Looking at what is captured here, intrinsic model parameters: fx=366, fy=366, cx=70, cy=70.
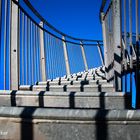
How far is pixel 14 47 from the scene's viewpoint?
363 cm

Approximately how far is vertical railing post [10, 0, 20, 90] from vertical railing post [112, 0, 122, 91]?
0.96m

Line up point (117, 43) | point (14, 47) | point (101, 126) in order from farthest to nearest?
point (14, 47) → point (117, 43) → point (101, 126)

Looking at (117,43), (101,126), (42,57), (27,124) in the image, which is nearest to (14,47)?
(117,43)

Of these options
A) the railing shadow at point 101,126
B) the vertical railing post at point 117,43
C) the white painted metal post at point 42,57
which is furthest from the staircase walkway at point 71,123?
the white painted metal post at point 42,57

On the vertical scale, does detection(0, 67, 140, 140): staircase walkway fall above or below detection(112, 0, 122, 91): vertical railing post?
below

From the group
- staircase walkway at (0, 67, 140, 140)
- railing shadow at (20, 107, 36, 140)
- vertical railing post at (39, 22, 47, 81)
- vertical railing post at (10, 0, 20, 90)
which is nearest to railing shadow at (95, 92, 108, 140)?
staircase walkway at (0, 67, 140, 140)

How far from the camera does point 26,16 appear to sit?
14.1ft

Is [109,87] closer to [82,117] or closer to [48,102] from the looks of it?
[48,102]

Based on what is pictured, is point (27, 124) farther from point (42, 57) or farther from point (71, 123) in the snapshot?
point (42, 57)

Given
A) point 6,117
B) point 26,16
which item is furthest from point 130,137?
point 26,16

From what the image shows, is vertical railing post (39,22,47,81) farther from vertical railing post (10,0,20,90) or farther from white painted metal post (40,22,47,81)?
vertical railing post (10,0,20,90)

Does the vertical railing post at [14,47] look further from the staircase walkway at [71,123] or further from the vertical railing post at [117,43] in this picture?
the staircase walkway at [71,123]

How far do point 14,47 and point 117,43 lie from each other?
1.01 meters

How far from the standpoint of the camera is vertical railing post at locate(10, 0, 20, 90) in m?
3.55
